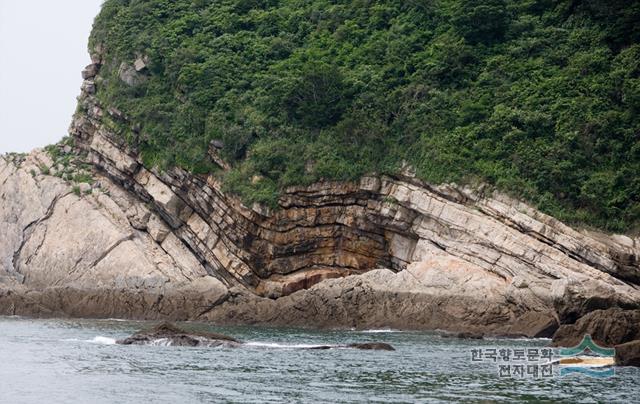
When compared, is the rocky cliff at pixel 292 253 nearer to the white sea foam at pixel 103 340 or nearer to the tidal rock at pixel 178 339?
the tidal rock at pixel 178 339

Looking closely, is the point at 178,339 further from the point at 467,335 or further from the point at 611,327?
the point at 611,327

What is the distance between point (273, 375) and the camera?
2870 cm

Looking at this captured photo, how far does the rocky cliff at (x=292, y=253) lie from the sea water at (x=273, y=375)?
17.0 ft

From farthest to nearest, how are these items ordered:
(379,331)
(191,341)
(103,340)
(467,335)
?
(379,331), (467,335), (103,340), (191,341)

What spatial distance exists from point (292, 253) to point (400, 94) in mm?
10765

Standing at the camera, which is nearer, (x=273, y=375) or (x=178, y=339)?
(x=273, y=375)

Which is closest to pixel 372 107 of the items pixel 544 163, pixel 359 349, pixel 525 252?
pixel 544 163

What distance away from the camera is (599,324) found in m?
34.2

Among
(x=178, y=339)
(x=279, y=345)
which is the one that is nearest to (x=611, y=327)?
(x=279, y=345)

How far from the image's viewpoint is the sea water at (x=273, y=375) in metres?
24.8

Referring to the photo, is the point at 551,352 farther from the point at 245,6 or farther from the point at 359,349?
the point at 245,6

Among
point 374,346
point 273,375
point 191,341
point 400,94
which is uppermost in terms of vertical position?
point 400,94

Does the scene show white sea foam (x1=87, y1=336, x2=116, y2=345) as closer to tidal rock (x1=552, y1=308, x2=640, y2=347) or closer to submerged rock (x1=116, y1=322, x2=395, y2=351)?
submerged rock (x1=116, y1=322, x2=395, y2=351)

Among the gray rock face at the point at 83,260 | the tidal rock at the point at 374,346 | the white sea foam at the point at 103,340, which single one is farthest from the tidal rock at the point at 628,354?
the gray rock face at the point at 83,260
